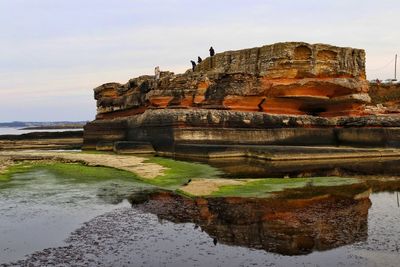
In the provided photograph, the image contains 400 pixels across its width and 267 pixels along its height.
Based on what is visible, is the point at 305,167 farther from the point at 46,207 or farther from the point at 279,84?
the point at 46,207

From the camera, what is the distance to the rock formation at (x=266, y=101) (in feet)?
85.3

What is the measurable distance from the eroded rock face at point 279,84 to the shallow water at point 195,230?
15109mm

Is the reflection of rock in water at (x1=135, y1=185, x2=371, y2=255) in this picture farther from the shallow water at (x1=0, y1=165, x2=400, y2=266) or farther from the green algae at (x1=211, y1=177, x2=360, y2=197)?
the green algae at (x1=211, y1=177, x2=360, y2=197)

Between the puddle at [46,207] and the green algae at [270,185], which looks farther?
the green algae at [270,185]

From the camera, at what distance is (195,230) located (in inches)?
352

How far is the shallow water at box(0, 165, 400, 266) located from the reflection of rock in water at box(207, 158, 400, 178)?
4.66m

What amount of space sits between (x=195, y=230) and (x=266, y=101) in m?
20.4

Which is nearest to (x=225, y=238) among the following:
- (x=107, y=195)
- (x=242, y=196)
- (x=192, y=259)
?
(x=192, y=259)

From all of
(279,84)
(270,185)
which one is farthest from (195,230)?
(279,84)

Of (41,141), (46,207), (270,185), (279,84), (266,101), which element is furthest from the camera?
(41,141)

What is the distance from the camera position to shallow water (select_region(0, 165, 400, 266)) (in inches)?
284

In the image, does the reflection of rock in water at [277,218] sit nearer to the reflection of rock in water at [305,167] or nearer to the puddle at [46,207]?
the puddle at [46,207]

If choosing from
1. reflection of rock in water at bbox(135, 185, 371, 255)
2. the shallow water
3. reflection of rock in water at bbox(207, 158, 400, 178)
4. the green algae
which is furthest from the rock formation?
reflection of rock in water at bbox(135, 185, 371, 255)

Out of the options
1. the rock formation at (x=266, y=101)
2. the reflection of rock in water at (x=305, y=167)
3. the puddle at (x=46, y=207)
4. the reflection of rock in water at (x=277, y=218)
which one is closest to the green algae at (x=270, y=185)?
the reflection of rock in water at (x=277, y=218)
